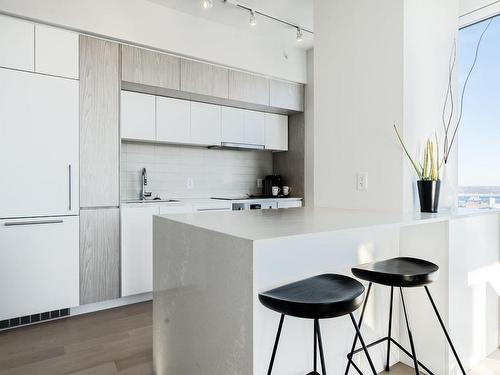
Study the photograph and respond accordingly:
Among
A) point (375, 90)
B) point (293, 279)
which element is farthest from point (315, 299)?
point (375, 90)

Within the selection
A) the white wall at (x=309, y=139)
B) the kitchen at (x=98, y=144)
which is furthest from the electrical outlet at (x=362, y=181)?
the white wall at (x=309, y=139)

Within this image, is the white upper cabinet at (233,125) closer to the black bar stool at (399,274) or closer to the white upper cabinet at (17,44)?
the white upper cabinet at (17,44)

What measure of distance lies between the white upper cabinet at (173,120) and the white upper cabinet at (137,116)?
67mm

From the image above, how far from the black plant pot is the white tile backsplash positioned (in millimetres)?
2672

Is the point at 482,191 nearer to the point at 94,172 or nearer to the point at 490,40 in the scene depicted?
the point at 490,40

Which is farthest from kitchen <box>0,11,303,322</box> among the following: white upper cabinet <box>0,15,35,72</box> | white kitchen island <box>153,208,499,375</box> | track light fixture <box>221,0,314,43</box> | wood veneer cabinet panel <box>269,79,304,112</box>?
white kitchen island <box>153,208,499,375</box>

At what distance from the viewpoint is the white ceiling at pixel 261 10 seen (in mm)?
3109

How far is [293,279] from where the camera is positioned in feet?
4.50

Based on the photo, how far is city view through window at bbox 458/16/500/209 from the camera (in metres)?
2.84

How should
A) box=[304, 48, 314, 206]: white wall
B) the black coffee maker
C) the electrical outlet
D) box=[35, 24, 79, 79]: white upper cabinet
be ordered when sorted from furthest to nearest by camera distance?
1. the black coffee maker
2. box=[304, 48, 314, 206]: white wall
3. box=[35, 24, 79, 79]: white upper cabinet
4. the electrical outlet

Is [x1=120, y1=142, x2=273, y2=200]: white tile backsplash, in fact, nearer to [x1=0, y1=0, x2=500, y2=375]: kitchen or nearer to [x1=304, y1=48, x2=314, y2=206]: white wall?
[x1=0, y1=0, x2=500, y2=375]: kitchen

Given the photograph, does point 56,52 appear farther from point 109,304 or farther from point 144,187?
point 109,304

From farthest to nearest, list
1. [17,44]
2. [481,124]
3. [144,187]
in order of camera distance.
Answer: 1. [144,187]
2. [481,124]
3. [17,44]

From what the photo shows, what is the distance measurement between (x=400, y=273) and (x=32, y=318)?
105 inches
